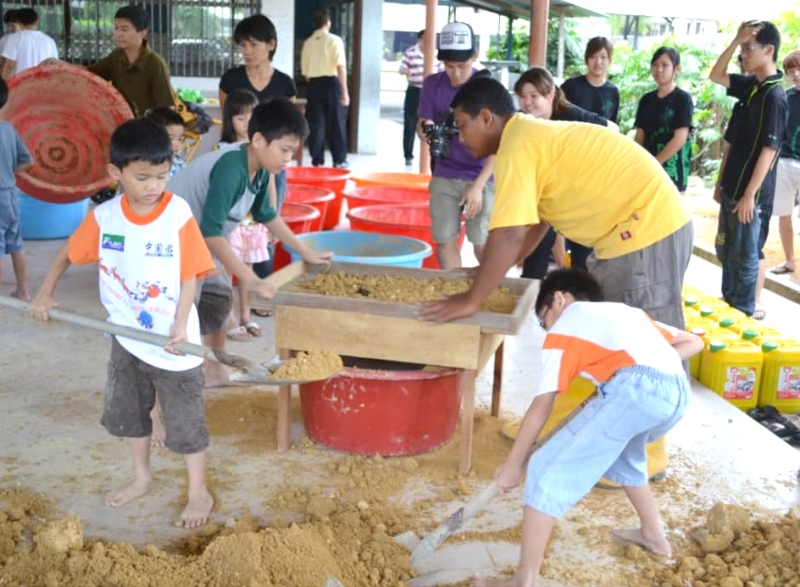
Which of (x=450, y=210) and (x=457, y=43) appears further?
(x=450, y=210)

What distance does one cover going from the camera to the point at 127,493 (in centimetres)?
305

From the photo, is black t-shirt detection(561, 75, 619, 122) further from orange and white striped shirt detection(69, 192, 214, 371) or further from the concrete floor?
orange and white striped shirt detection(69, 192, 214, 371)

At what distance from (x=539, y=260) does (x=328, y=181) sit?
255 centimetres

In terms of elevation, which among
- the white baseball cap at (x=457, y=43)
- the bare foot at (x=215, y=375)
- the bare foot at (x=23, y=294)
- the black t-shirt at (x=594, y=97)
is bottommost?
the bare foot at (x=215, y=375)

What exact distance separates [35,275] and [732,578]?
15.4 ft

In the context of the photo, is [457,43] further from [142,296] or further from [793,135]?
[793,135]

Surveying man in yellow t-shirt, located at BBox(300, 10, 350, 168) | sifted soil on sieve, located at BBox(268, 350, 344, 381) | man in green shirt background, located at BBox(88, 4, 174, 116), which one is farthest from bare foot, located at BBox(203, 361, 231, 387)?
man in yellow t-shirt, located at BBox(300, 10, 350, 168)

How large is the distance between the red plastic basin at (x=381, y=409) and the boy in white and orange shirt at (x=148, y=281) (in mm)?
601

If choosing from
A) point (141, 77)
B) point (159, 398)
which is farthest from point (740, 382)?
point (141, 77)

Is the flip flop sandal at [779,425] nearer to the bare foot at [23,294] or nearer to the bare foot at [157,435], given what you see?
the bare foot at [157,435]

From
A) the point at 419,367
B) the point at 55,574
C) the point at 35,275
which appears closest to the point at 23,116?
the point at 35,275

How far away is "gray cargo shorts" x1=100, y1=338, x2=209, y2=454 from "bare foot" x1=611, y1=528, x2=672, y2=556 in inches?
55.7

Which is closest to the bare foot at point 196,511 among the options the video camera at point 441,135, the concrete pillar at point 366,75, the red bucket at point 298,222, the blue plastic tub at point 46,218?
the video camera at point 441,135

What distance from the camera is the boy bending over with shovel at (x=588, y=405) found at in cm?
241
